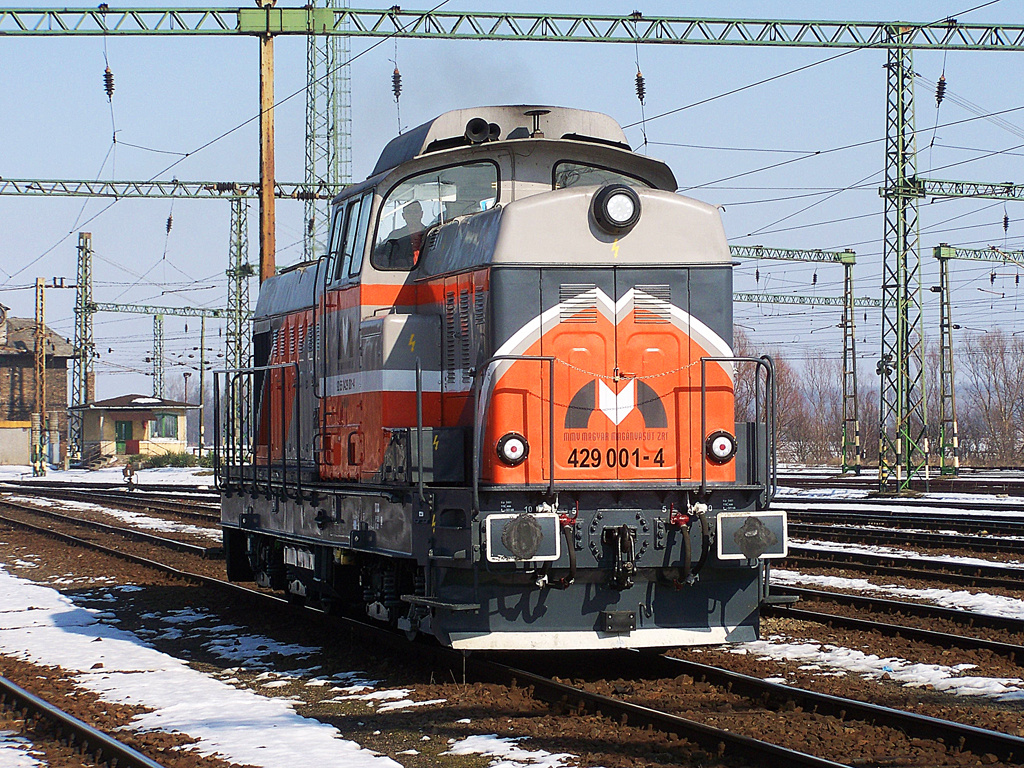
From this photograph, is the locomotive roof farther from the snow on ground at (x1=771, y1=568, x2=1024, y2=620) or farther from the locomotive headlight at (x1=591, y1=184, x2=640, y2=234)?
the snow on ground at (x1=771, y1=568, x2=1024, y2=620)

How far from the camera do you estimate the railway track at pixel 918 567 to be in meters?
13.1

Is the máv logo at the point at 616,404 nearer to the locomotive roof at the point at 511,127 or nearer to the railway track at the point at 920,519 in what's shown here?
the locomotive roof at the point at 511,127

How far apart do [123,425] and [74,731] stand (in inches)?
2261

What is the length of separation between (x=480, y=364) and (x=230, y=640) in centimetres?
402

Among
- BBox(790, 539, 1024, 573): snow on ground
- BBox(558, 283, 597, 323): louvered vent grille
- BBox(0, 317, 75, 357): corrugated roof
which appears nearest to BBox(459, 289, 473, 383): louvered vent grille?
BBox(558, 283, 597, 323): louvered vent grille

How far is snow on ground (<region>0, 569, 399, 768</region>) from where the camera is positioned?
6.30 metres

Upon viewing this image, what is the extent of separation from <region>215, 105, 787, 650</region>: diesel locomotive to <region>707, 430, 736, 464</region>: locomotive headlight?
0.05ft

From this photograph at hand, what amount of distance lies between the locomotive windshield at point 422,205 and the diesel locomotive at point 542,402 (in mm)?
15

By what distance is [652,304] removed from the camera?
7988 mm

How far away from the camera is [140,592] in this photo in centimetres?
1356

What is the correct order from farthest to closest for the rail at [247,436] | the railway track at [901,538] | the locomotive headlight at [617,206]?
1. the railway track at [901,538]
2. the rail at [247,436]
3. the locomotive headlight at [617,206]

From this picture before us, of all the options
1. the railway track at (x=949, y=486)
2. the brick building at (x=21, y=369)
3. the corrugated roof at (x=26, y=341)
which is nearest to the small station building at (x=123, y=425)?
the brick building at (x=21, y=369)

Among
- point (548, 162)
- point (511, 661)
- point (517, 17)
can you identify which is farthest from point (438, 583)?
point (517, 17)

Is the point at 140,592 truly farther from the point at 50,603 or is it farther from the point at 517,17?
the point at 517,17
